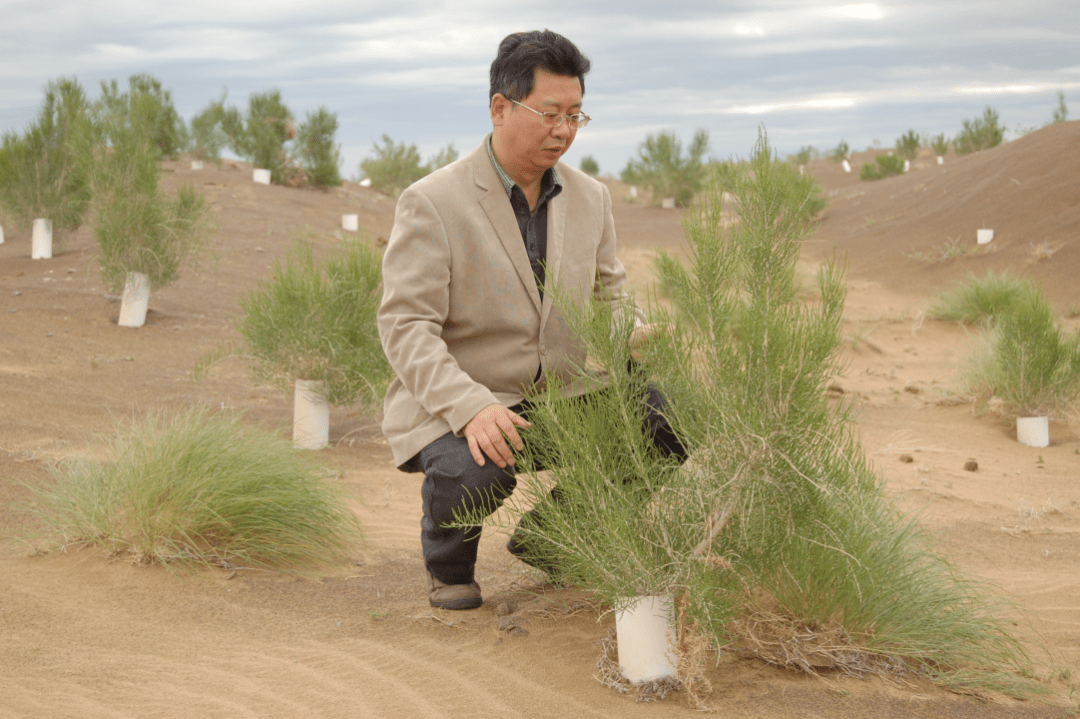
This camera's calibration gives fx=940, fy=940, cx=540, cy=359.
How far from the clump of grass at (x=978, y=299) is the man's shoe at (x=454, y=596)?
8382mm

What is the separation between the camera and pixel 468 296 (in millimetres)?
2854

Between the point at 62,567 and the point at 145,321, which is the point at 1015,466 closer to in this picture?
the point at 62,567

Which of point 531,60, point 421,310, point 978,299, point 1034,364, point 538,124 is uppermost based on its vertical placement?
point 531,60

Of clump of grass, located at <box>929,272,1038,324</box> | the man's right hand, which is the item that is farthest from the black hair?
clump of grass, located at <box>929,272,1038,324</box>

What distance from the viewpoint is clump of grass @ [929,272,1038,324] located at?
1001 cm

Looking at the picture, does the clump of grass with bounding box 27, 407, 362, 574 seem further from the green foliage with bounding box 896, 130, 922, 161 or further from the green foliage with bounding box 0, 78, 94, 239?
the green foliage with bounding box 896, 130, 922, 161

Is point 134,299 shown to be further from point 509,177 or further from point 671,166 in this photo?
point 671,166

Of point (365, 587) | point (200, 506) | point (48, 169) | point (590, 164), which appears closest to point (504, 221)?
point (365, 587)

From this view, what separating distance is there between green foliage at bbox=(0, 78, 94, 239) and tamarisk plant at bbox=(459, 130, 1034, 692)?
39.5 ft

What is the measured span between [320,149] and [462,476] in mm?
20941

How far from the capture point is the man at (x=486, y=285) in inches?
106

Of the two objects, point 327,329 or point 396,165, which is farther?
point 396,165

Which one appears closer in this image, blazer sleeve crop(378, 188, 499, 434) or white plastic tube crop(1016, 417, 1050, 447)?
blazer sleeve crop(378, 188, 499, 434)

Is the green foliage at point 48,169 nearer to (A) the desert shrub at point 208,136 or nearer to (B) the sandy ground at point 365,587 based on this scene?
(B) the sandy ground at point 365,587
